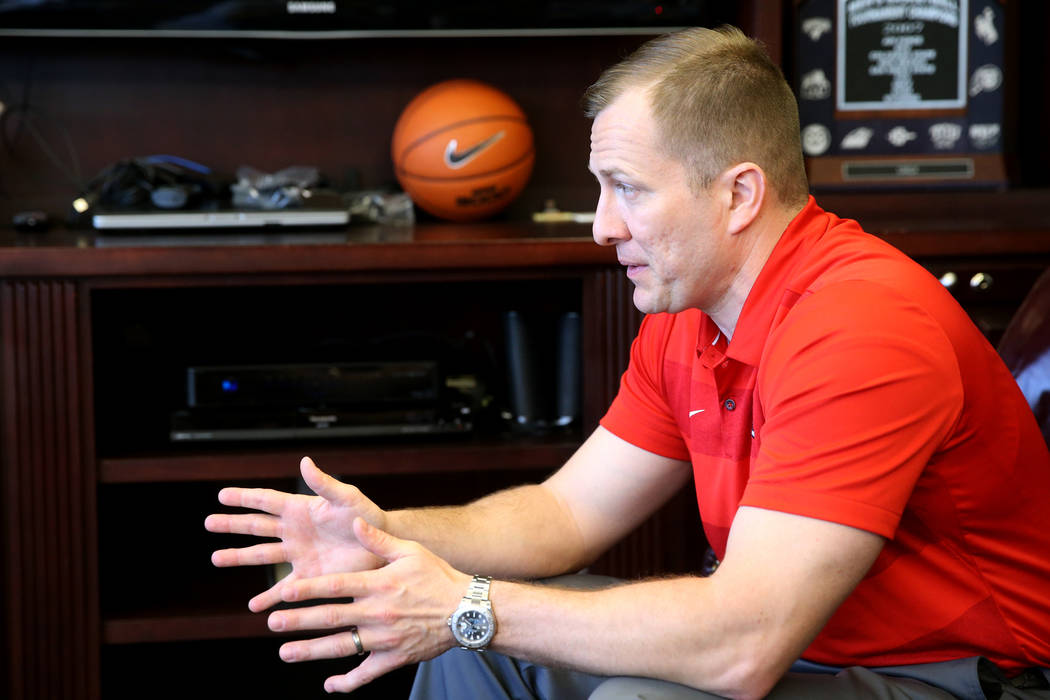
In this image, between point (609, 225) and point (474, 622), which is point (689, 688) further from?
point (609, 225)

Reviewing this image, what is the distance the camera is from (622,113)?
3.93 feet

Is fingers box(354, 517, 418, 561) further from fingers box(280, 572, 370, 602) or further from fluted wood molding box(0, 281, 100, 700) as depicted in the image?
fluted wood molding box(0, 281, 100, 700)

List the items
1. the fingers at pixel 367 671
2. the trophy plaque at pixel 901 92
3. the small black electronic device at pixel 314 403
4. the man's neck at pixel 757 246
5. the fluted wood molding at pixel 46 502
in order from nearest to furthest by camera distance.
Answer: the fingers at pixel 367 671 < the man's neck at pixel 757 246 < the fluted wood molding at pixel 46 502 < the small black electronic device at pixel 314 403 < the trophy plaque at pixel 901 92

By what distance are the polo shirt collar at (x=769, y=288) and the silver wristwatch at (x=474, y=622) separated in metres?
0.38

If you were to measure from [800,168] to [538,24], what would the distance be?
109 cm

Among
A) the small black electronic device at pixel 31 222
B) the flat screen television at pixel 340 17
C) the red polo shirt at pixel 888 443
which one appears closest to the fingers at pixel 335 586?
the red polo shirt at pixel 888 443

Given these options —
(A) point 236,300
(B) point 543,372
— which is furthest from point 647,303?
(A) point 236,300

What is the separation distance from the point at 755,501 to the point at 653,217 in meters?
0.33

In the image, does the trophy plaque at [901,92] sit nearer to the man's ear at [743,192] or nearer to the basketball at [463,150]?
Result: the basketball at [463,150]

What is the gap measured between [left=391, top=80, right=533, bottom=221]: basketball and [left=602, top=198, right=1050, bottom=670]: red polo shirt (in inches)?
35.4

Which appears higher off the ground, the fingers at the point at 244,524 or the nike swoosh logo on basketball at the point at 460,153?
the nike swoosh logo on basketball at the point at 460,153

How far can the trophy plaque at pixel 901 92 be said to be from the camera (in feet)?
7.06

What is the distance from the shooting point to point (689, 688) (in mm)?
1037

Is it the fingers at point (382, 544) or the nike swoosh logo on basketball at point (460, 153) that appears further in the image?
the nike swoosh logo on basketball at point (460, 153)
